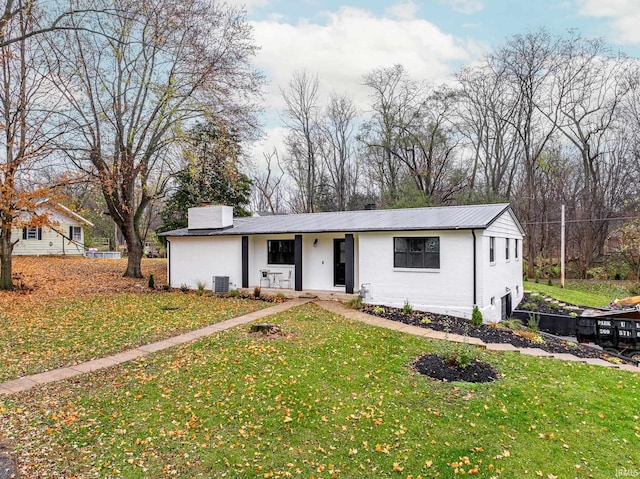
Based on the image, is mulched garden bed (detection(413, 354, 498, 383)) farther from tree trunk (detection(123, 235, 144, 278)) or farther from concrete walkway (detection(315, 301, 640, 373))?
tree trunk (detection(123, 235, 144, 278))

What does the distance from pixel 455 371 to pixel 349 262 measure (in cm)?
740

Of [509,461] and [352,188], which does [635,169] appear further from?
[509,461]

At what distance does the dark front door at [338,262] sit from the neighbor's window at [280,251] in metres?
1.85

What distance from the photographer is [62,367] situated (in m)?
6.55

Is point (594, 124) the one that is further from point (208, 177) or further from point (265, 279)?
point (208, 177)

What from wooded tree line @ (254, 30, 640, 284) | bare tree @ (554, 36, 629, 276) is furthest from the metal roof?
bare tree @ (554, 36, 629, 276)

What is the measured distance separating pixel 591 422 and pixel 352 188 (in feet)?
97.8

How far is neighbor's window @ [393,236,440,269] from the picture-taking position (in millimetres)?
11719

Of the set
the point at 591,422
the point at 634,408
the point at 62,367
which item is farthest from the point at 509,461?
the point at 62,367

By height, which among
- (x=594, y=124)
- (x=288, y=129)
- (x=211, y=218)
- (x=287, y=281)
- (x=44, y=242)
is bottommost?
(x=287, y=281)

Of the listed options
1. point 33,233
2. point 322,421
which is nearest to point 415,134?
point 322,421

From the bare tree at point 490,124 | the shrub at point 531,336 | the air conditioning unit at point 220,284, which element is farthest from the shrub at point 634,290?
the air conditioning unit at point 220,284

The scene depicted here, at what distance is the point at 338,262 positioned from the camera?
14.4 m

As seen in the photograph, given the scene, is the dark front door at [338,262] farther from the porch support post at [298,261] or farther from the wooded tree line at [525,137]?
the wooded tree line at [525,137]
